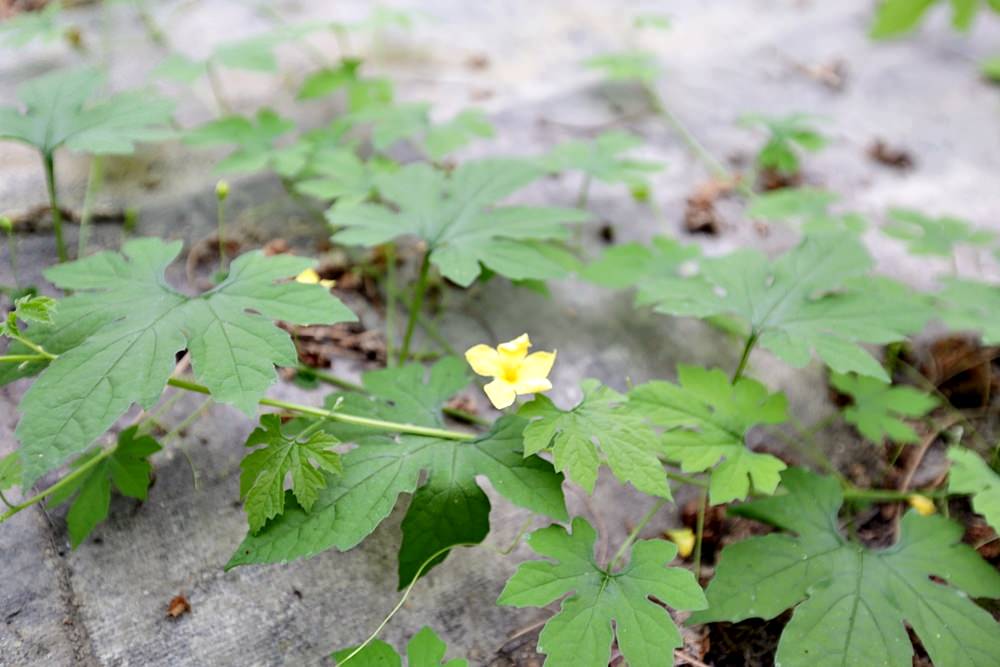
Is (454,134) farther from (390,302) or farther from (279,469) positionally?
(279,469)


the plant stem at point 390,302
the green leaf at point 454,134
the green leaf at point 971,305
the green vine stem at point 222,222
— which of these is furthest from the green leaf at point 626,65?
the green vine stem at point 222,222

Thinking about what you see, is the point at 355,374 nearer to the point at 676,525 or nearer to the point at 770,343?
the point at 676,525

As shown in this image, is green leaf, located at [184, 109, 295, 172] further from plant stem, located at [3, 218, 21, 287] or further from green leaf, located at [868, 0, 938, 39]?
green leaf, located at [868, 0, 938, 39]

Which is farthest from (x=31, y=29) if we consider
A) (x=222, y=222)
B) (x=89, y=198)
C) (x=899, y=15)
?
(x=899, y=15)

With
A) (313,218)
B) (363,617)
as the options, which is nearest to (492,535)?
(363,617)

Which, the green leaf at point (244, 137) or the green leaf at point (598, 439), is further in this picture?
the green leaf at point (244, 137)

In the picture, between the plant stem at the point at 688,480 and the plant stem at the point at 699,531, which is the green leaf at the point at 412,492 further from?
the plant stem at the point at 699,531
